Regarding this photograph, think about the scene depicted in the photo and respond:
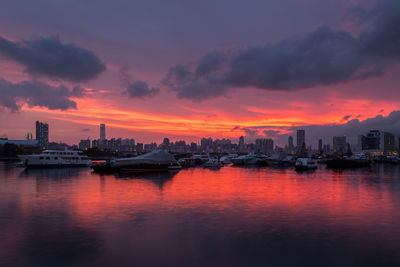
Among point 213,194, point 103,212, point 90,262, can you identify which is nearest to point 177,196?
point 213,194

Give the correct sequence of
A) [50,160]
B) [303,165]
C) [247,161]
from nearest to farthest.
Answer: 1. [50,160]
2. [303,165]
3. [247,161]

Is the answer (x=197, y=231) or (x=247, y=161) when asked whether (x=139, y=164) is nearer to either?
(x=197, y=231)

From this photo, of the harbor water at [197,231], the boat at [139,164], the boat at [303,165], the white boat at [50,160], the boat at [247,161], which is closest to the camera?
the harbor water at [197,231]

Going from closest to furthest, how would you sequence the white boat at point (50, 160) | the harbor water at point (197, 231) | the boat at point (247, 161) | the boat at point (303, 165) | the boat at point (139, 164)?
the harbor water at point (197, 231) → the boat at point (139, 164) → the white boat at point (50, 160) → the boat at point (303, 165) → the boat at point (247, 161)

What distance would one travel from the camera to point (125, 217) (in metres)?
28.5

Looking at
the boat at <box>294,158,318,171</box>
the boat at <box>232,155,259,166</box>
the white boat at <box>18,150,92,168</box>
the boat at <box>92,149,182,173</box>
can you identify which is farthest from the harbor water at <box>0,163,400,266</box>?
the boat at <box>232,155,259,166</box>

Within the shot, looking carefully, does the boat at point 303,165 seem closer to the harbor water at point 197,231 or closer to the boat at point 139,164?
the boat at point 139,164

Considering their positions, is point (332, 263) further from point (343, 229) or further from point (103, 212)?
point (103, 212)

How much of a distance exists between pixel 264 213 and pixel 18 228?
72.2ft

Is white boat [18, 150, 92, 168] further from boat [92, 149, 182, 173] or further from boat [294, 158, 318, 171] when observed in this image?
boat [294, 158, 318, 171]

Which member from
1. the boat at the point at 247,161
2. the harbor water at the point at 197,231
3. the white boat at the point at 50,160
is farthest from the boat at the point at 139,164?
the boat at the point at 247,161

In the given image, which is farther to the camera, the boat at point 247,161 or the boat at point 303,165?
the boat at point 247,161

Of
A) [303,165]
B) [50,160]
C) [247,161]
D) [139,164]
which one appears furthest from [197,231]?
[247,161]

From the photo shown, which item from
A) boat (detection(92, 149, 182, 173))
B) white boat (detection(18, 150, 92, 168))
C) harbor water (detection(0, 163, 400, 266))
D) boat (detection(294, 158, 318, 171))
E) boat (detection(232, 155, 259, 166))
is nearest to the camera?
harbor water (detection(0, 163, 400, 266))
